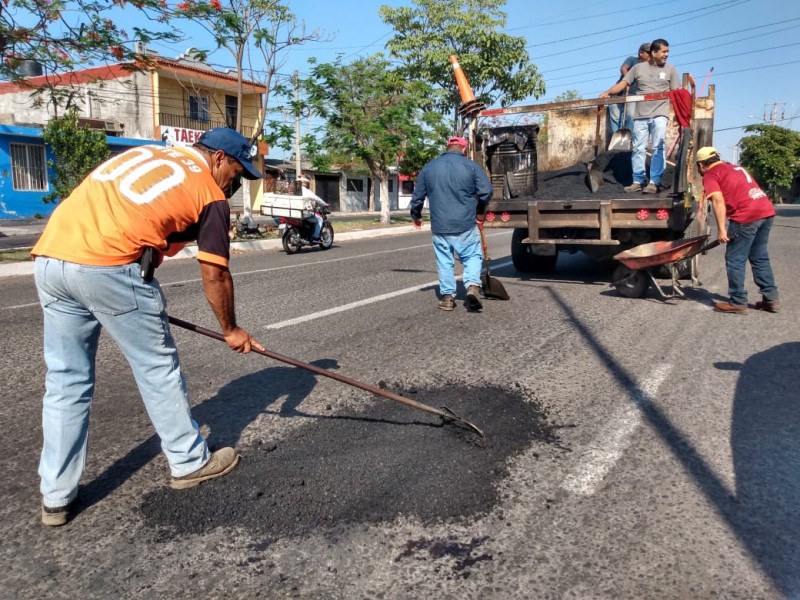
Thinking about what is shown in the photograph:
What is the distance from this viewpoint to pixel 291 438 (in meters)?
3.51

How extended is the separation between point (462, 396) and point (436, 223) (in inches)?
128

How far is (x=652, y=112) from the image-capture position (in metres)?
8.18

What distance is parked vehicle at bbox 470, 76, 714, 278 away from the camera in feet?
25.6

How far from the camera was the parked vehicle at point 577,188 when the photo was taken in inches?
307

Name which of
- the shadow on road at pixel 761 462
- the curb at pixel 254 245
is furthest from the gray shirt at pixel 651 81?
the curb at pixel 254 245

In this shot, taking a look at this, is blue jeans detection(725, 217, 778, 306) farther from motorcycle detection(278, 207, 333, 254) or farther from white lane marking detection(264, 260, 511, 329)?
motorcycle detection(278, 207, 333, 254)

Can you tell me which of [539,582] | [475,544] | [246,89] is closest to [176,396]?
[475,544]

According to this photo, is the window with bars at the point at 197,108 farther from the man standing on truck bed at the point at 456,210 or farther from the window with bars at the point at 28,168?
the man standing on truck bed at the point at 456,210

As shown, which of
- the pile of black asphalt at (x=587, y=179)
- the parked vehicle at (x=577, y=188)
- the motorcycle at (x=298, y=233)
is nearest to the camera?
the parked vehicle at (x=577, y=188)

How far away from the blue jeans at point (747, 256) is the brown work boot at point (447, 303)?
9.40 ft

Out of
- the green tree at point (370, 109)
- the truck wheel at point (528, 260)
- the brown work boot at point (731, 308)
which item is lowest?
the brown work boot at point (731, 308)

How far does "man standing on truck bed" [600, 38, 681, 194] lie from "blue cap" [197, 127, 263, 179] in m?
6.41

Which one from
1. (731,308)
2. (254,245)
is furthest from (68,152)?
(731,308)

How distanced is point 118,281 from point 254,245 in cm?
1317
